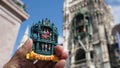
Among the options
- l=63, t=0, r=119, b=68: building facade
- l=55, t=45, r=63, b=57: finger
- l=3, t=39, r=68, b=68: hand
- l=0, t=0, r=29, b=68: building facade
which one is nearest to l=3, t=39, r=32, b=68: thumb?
l=3, t=39, r=68, b=68: hand

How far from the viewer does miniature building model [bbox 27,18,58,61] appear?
2.64m

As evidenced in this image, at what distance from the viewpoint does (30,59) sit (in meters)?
2.56

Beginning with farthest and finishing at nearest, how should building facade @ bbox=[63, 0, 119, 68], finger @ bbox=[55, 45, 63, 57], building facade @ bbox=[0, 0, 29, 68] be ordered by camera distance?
building facade @ bbox=[63, 0, 119, 68] < building facade @ bbox=[0, 0, 29, 68] < finger @ bbox=[55, 45, 63, 57]

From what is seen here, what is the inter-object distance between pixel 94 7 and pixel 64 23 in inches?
304

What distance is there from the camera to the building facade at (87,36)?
102 feet

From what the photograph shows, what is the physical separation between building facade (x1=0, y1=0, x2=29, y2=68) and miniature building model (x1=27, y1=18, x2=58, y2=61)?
231 cm

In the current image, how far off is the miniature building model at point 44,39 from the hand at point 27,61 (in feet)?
0.28

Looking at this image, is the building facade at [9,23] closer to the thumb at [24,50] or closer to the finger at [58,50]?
the thumb at [24,50]

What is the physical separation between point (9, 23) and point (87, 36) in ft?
99.1

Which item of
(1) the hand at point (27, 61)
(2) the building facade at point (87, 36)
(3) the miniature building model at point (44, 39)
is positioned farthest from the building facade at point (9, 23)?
(2) the building facade at point (87, 36)

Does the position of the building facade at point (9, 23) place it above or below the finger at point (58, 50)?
above

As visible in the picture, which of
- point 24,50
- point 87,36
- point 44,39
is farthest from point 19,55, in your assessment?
point 87,36

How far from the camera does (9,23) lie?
18.9 feet

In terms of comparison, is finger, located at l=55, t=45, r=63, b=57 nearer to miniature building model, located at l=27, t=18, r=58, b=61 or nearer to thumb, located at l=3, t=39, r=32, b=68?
miniature building model, located at l=27, t=18, r=58, b=61
